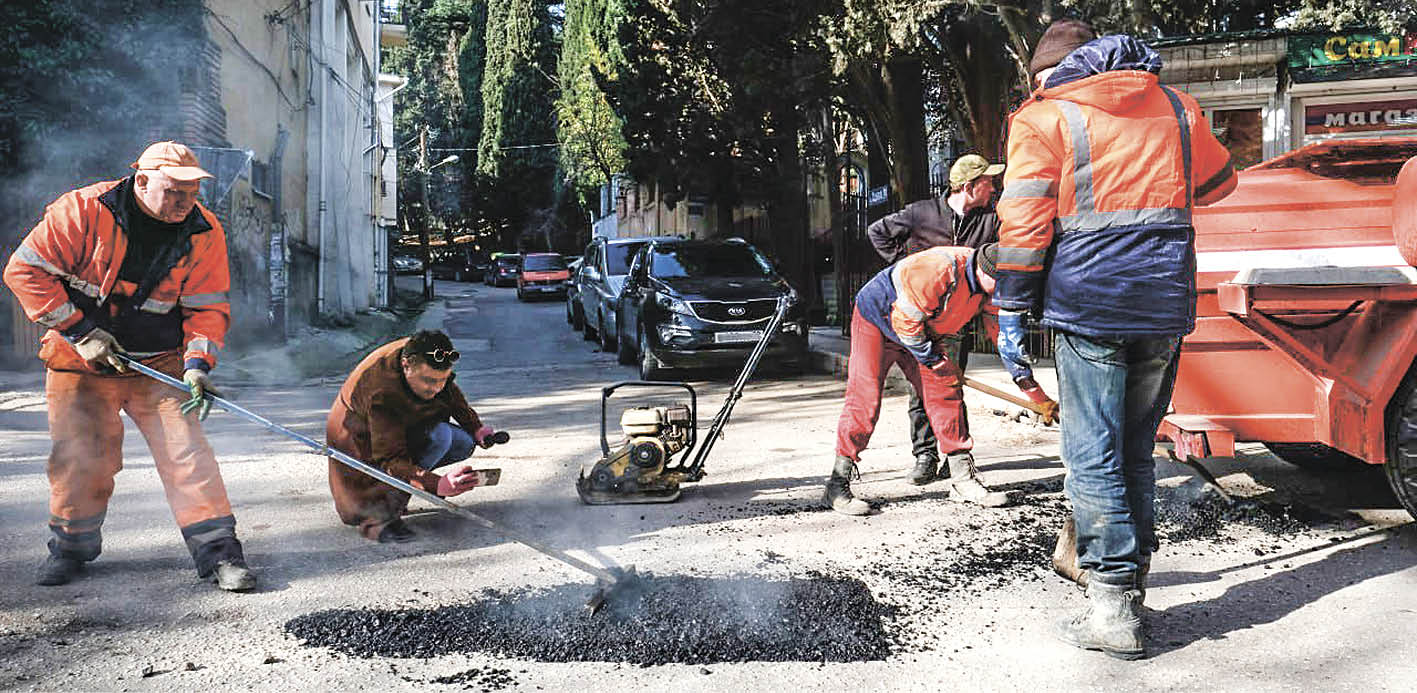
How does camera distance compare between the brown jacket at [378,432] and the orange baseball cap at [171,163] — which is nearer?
the orange baseball cap at [171,163]

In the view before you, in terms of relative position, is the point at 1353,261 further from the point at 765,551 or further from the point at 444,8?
the point at 444,8

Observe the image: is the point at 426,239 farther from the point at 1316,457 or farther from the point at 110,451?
the point at 1316,457

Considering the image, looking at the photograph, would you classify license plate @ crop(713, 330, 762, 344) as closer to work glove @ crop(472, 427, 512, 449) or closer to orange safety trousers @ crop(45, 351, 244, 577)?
work glove @ crop(472, 427, 512, 449)

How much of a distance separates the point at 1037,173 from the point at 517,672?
222 centimetres

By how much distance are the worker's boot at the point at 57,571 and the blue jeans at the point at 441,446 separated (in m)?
1.38

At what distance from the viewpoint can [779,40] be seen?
43.7 feet

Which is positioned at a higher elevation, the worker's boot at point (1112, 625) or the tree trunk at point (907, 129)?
the tree trunk at point (907, 129)

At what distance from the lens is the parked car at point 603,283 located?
13852 millimetres

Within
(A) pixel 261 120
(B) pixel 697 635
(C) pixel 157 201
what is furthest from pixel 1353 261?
(A) pixel 261 120

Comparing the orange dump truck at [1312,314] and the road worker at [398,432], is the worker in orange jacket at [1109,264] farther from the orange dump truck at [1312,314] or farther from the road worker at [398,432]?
the road worker at [398,432]

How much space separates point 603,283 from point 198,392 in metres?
10.6

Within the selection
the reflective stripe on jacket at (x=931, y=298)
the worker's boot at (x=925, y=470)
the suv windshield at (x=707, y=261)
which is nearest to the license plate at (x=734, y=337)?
the suv windshield at (x=707, y=261)

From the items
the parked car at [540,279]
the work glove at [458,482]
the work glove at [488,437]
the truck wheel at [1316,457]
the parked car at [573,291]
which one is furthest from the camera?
the parked car at [540,279]

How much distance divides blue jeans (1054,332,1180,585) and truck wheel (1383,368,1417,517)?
4.98 feet
